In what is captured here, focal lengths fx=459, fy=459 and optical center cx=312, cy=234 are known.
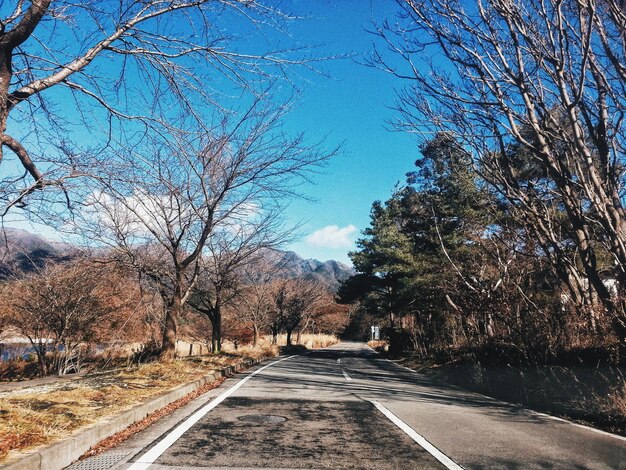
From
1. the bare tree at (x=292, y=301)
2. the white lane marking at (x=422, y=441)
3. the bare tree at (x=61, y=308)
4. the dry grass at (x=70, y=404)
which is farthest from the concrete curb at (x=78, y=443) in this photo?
the bare tree at (x=292, y=301)

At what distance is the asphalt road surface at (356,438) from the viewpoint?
4.73 m

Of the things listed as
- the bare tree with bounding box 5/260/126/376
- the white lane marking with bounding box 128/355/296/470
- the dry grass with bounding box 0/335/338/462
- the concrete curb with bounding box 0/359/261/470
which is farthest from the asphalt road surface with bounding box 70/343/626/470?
the bare tree with bounding box 5/260/126/376

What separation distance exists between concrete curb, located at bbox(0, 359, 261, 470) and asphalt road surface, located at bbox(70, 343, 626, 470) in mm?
182

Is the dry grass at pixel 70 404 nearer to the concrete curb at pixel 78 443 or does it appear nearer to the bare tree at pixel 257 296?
the concrete curb at pixel 78 443

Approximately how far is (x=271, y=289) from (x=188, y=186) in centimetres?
2949

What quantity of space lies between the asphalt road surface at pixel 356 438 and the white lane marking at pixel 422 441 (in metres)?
0.01

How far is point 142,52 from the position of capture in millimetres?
5977

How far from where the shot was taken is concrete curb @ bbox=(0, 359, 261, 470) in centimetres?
386

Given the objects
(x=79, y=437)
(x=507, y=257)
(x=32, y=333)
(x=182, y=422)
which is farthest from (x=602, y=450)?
(x=32, y=333)

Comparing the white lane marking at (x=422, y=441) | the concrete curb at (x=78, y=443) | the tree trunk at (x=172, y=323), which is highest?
the tree trunk at (x=172, y=323)

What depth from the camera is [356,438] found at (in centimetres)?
585

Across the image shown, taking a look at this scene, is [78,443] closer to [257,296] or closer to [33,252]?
[33,252]

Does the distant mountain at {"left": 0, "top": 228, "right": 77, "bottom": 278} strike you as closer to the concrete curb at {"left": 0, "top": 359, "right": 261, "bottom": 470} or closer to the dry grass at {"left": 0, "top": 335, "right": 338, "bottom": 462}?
the dry grass at {"left": 0, "top": 335, "right": 338, "bottom": 462}

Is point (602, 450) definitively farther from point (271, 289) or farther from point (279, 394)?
point (271, 289)
